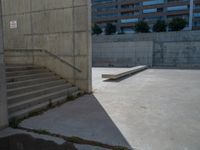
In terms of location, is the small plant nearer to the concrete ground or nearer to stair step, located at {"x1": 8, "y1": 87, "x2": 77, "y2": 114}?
the concrete ground

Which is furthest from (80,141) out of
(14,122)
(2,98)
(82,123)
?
(2,98)

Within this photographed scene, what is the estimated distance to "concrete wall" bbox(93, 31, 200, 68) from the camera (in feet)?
57.9

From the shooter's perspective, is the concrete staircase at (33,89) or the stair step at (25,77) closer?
the concrete staircase at (33,89)

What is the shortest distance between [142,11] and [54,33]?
40.8 m

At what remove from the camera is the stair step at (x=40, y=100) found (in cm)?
373

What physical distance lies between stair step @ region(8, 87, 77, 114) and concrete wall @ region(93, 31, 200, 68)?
14644 millimetres

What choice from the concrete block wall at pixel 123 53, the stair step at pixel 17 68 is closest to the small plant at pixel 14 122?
the stair step at pixel 17 68

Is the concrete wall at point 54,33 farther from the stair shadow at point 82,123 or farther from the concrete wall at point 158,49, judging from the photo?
the concrete wall at point 158,49

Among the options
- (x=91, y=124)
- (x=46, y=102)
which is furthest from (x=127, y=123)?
→ (x=46, y=102)

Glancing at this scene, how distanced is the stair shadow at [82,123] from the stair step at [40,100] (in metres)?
0.43

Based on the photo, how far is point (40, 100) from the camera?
444 centimetres

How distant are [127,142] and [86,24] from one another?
4.10 meters

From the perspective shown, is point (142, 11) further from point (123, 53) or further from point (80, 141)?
point (80, 141)

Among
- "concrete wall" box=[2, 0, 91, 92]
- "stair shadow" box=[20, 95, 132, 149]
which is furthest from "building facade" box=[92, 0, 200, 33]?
"stair shadow" box=[20, 95, 132, 149]
